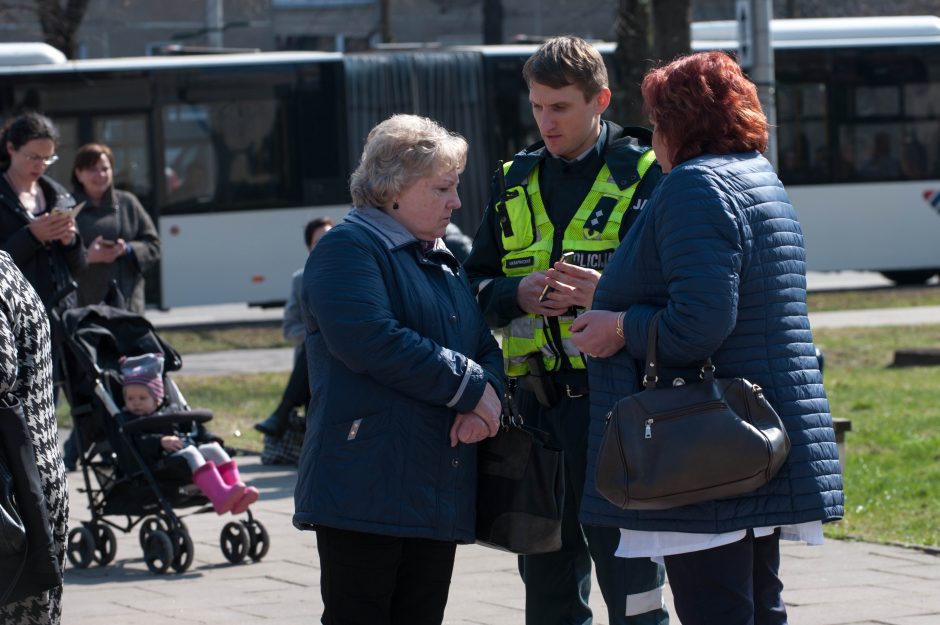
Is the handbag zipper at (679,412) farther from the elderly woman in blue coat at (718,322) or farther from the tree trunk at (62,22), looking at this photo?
the tree trunk at (62,22)

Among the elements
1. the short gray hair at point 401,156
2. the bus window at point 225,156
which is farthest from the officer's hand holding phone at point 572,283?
the bus window at point 225,156

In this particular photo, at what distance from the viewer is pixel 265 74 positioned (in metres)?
20.6

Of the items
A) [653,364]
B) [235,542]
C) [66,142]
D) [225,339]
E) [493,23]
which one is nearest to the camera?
[653,364]

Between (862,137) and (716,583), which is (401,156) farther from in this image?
(862,137)

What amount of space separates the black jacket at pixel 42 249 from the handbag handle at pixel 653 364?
14.7ft

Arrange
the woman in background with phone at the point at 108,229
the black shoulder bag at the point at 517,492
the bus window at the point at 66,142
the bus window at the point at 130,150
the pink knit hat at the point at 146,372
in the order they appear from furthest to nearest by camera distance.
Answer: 1. the bus window at the point at 130,150
2. the bus window at the point at 66,142
3. the woman in background with phone at the point at 108,229
4. the pink knit hat at the point at 146,372
5. the black shoulder bag at the point at 517,492

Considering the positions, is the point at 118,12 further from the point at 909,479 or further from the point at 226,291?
the point at 909,479

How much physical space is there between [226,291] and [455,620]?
15011mm

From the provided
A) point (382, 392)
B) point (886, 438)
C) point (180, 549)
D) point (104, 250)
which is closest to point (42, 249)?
point (104, 250)

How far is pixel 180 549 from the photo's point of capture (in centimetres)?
684

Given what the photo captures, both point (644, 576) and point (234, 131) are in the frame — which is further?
point (234, 131)

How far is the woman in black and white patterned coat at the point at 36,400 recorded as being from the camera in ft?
12.4

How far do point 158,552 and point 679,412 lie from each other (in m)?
3.82

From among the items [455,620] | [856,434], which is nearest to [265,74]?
[856,434]
